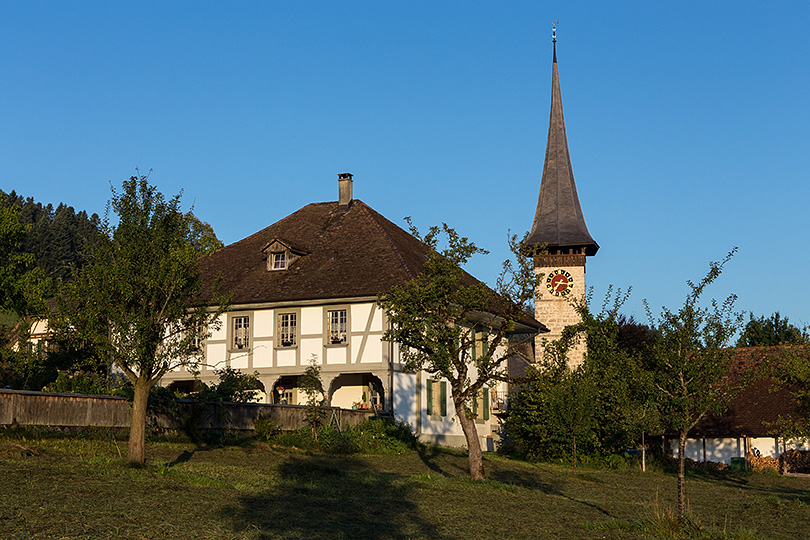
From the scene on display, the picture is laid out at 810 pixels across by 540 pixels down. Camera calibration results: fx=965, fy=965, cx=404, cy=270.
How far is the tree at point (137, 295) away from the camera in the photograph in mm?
19406

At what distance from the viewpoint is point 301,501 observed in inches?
693

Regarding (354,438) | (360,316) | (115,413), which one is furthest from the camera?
(360,316)

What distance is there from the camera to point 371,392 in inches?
1436

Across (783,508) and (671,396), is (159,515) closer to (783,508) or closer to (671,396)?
(671,396)

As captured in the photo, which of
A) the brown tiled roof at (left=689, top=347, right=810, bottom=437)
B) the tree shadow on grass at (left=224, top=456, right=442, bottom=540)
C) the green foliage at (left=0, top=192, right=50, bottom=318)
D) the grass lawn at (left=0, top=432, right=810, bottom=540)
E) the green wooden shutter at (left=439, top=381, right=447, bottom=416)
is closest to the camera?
the grass lawn at (left=0, top=432, right=810, bottom=540)

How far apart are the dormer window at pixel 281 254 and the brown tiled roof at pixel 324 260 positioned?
0.49 ft

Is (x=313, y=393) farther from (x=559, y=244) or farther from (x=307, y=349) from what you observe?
(x=559, y=244)

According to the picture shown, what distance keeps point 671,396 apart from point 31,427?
13893mm

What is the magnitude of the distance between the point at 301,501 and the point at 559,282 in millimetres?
39766

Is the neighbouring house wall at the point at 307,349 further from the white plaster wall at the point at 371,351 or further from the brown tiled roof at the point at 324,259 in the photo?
the brown tiled roof at the point at 324,259

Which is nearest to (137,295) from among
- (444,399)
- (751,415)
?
(444,399)

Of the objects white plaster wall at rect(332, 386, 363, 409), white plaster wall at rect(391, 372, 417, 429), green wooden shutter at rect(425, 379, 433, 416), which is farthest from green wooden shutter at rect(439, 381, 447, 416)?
white plaster wall at rect(332, 386, 363, 409)

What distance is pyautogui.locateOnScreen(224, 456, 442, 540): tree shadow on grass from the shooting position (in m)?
14.5

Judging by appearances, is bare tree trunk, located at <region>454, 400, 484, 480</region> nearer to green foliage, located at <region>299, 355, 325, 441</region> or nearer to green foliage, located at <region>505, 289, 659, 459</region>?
green foliage, located at <region>299, 355, 325, 441</region>
